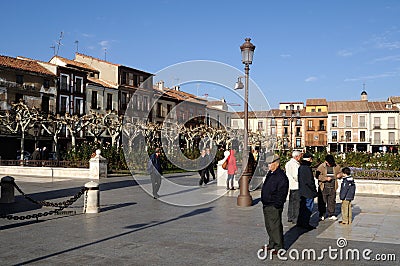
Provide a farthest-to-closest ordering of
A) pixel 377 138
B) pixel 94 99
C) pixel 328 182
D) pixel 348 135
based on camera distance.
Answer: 1. pixel 348 135
2. pixel 377 138
3. pixel 94 99
4. pixel 328 182

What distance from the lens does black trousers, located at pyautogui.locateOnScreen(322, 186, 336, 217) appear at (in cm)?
1023

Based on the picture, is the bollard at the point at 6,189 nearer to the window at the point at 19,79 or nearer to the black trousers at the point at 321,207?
the black trousers at the point at 321,207

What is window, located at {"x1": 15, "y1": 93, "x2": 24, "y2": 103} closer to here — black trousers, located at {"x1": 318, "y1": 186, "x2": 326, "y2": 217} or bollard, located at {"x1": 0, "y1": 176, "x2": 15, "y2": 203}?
bollard, located at {"x1": 0, "y1": 176, "x2": 15, "y2": 203}

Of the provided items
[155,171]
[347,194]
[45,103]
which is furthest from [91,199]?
[45,103]

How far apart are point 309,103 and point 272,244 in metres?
70.5

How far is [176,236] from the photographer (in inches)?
314

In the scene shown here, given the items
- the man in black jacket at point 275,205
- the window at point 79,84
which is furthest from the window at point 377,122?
the man in black jacket at point 275,205

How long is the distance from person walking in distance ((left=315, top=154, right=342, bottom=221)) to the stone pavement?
365 millimetres

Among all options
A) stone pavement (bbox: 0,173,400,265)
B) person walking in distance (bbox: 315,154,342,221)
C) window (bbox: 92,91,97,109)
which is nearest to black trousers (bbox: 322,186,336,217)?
person walking in distance (bbox: 315,154,342,221)

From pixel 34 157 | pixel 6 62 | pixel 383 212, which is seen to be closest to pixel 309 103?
pixel 6 62

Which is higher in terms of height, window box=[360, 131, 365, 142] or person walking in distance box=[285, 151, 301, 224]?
window box=[360, 131, 365, 142]

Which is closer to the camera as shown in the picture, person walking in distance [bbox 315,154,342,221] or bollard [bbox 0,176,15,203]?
person walking in distance [bbox 315,154,342,221]

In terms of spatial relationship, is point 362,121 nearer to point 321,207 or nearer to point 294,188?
point 321,207

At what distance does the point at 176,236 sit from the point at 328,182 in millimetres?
4162
